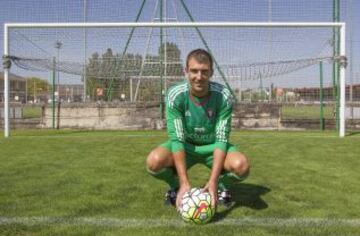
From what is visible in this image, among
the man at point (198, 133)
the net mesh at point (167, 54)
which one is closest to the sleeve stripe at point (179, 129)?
the man at point (198, 133)

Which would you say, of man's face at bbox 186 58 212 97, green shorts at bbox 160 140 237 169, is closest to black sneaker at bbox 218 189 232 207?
green shorts at bbox 160 140 237 169

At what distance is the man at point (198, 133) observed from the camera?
404 cm

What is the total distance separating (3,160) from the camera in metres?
7.01

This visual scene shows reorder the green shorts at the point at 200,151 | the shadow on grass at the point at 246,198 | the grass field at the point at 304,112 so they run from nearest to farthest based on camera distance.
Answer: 1. the shadow on grass at the point at 246,198
2. the green shorts at the point at 200,151
3. the grass field at the point at 304,112

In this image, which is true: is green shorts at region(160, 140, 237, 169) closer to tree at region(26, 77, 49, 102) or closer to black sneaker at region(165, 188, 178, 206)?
black sneaker at region(165, 188, 178, 206)

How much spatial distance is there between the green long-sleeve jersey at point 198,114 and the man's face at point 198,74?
0.15 meters

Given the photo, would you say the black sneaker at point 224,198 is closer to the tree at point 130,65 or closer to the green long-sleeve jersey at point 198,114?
the green long-sleeve jersey at point 198,114

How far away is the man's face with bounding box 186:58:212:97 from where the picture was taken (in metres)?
3.97

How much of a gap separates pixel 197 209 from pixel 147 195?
1095mm

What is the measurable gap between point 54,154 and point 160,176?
12.2 ft

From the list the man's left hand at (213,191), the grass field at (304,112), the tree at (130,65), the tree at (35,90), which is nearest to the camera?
the man's left hand at (213,191)

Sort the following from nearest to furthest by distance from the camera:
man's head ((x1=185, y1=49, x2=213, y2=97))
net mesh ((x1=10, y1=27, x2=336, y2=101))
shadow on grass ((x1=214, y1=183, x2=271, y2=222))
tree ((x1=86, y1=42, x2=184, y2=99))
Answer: man's head ((x1=185, y1=49, x2=213, y2=97)) → shadow on grass ((x1=214, y1=183, x2=271, y2=222)) → net mesh ((x1=10, y1=27, x2=336, y2=101)) → tree ((x1=86, y1=42, x2=184, y2=99))

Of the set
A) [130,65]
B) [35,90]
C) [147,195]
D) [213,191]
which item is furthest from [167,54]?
[213,191]

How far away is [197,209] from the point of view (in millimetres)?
3703
